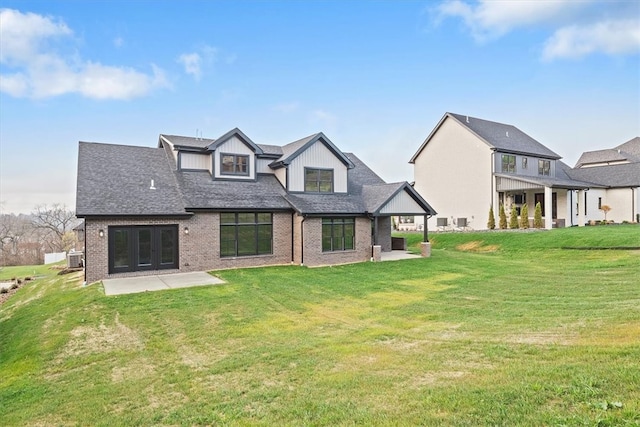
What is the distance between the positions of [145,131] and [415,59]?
1942 centimetres

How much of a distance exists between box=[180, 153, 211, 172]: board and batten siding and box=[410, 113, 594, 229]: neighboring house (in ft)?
66.7

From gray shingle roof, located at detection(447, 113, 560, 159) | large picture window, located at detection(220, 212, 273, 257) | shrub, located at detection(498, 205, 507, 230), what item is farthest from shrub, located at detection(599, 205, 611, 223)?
large picture window, located at detection(220, 212, 273, 257)

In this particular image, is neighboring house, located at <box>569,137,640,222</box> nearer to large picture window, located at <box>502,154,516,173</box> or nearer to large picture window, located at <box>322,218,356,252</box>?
large picture window, located at <box>502,154,516,173</box>

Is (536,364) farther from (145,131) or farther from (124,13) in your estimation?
(145,131)

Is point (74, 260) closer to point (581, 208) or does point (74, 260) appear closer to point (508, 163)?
point (508, 163)

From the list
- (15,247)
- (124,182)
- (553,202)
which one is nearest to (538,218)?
(553,202)

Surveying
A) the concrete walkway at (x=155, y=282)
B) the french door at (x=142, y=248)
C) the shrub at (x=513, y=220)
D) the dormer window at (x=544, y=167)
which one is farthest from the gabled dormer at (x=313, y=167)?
the dormer window at (x=544, y=167)

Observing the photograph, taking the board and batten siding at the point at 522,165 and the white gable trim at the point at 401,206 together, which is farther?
the board and batten siding at the point at 522,165

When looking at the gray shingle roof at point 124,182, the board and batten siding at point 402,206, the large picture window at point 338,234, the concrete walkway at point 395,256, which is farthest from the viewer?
the concrete walkway at point 395,256

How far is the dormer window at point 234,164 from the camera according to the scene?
1842cm

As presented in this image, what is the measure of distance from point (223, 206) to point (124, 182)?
4370 millimetres

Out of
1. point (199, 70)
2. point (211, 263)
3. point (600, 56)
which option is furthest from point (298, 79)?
point (600, 56)

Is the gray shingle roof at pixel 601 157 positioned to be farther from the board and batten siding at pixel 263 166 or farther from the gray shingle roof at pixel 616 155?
the board and batten siding at pixel 263 166

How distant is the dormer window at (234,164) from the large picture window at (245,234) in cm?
268
